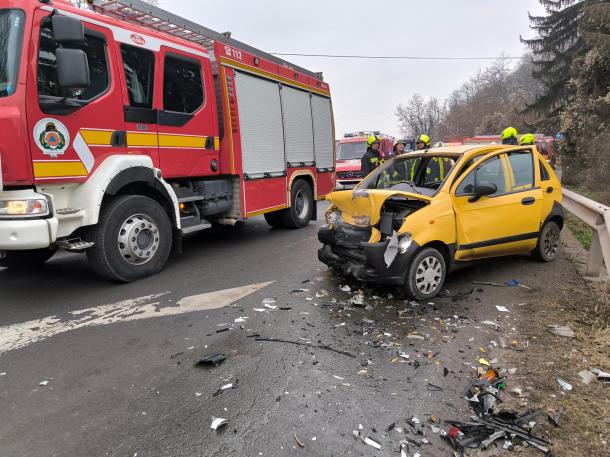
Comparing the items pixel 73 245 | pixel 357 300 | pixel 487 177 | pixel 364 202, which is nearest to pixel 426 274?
pixel 357 300

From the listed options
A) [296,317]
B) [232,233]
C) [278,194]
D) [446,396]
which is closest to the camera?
[446,396]

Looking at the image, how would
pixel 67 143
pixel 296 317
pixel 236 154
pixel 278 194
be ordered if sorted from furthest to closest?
pixel 278 194, pixel 236 154, pixel 67 143, pixel 296 317

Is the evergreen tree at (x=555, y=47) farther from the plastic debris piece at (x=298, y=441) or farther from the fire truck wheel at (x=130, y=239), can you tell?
the plastic debris piece at (x=298, y=441)

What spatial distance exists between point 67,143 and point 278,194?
13.2ft

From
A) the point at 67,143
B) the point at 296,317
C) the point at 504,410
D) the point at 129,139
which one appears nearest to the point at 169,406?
the point at 296,317

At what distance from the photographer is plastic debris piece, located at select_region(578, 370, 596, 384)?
2.84 m

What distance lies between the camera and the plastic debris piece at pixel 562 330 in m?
3.53

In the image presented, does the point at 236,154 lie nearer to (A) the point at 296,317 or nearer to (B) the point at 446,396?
(A) the point at 296,317

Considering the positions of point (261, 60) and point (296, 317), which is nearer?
point (296, 317)

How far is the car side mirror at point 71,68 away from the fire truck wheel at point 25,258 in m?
2.33

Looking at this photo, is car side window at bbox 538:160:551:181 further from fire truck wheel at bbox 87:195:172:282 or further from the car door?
fire truck wheel at bbox 87:195:172:282

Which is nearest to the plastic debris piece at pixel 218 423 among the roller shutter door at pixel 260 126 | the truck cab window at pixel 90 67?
the truck cab window at pixel 90 67

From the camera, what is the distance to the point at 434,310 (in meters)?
4.11

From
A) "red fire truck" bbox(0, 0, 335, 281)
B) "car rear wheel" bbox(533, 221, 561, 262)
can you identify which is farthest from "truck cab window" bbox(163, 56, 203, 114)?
"car rear wheel" bbox(533, 221, 561, 262)
